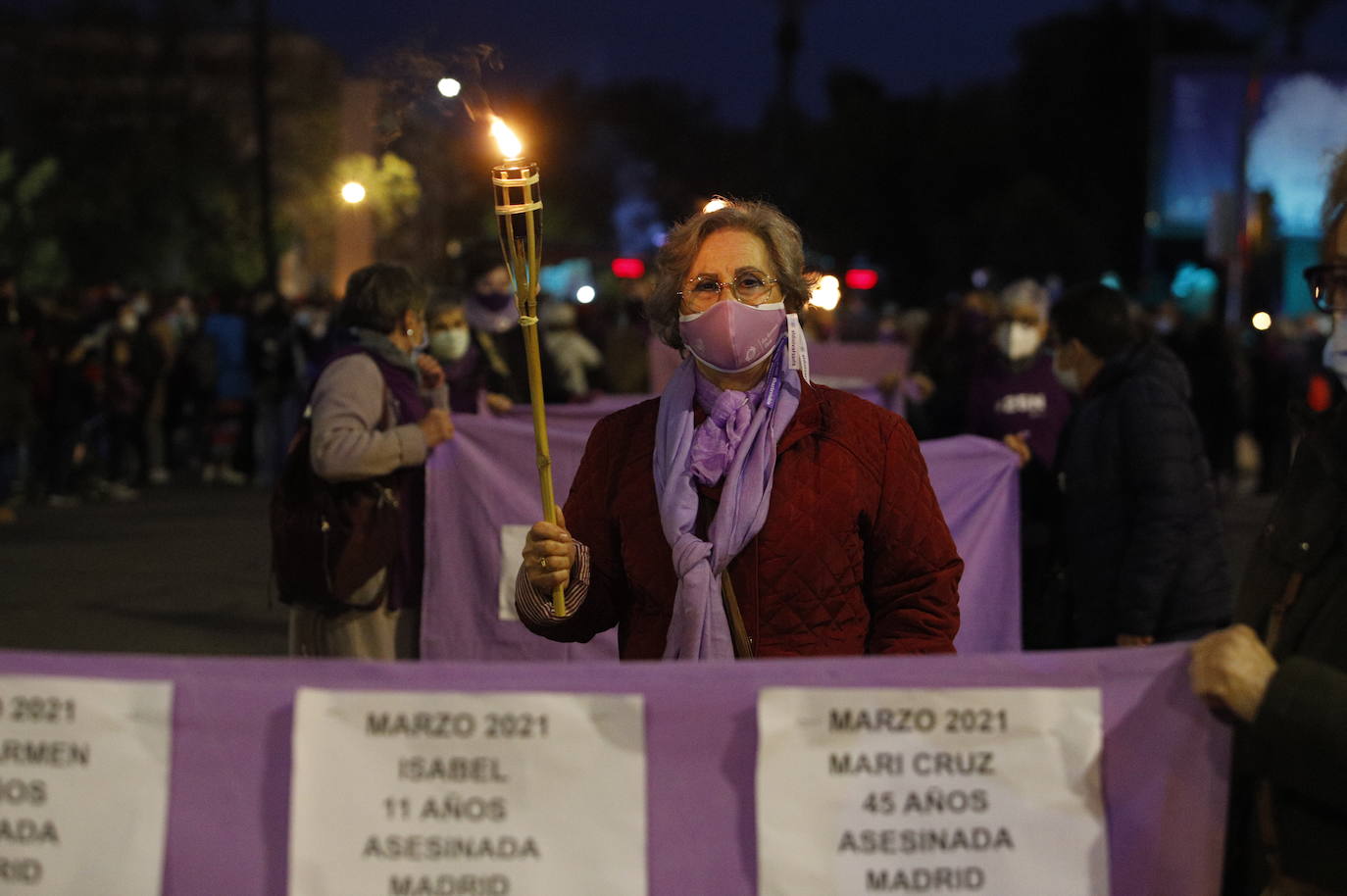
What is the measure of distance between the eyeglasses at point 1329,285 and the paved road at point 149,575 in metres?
7.33

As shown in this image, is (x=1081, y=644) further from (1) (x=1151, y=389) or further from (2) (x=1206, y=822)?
(2) (x=1206, y=822)

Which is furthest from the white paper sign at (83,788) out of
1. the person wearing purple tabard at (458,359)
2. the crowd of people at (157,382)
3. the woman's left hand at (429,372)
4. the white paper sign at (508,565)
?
the crowd of people at (157,382)

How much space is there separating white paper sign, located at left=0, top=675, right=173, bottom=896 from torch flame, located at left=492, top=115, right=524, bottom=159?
1367 mm

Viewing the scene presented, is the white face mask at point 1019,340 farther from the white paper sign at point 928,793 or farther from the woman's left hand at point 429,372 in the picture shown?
the white paper sign at point 928,793

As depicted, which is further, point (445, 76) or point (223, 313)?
point (223, 313)

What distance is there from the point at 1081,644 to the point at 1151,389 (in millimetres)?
857

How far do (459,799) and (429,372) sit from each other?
4555 mm

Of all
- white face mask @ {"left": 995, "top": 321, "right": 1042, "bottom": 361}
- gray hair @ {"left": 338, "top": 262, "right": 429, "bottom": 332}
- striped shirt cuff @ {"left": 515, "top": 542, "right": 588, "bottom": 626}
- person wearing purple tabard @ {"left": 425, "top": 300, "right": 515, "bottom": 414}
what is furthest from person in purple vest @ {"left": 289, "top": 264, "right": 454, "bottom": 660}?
white face mask @ {"left": 995, "top": 321, "right": 1042, "bottom": 361}

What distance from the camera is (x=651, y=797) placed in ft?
7.83

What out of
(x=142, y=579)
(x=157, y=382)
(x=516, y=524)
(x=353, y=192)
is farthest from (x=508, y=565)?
(x=157, y=382)

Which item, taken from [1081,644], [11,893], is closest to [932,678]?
[11,893]

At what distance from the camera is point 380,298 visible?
18.6 ft

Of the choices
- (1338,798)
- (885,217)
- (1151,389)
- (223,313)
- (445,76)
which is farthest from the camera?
(885,217)

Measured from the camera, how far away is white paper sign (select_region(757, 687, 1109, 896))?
238 cm
